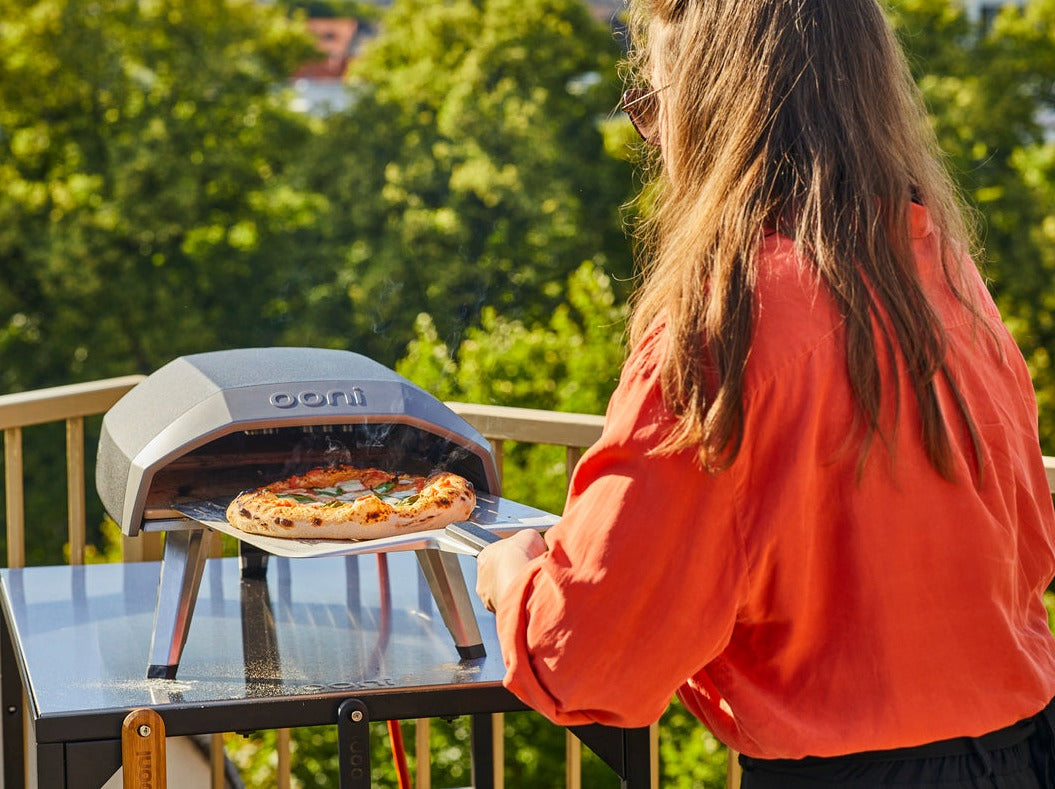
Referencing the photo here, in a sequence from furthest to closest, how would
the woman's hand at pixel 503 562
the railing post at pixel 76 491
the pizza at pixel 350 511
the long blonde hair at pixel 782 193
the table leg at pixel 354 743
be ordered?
1. the railing post at pixel 76 491
2. the pizza at pixel 350 511
3. the table leg at pixel 354 743
4. the woman's hand at pixel 503 562
5. the long blonde hair at pixel 782 193

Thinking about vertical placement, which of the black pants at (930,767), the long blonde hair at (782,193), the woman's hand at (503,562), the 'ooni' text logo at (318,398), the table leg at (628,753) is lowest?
the table leg at (628,753)

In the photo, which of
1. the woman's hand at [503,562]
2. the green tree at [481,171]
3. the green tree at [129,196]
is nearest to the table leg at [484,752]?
the woman's hand at [503,562]

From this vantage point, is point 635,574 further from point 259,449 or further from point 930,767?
point 259,449

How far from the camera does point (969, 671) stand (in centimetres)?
113

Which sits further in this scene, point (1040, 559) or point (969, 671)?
point (1040, 559)

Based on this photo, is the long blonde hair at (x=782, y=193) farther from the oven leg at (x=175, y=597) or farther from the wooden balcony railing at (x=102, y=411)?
the wooden balcony railing at (x=102, y=411)

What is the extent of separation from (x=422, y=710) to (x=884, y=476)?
37.5 inches

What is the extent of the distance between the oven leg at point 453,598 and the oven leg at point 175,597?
0.34 m

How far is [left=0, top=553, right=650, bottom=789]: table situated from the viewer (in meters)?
1.76

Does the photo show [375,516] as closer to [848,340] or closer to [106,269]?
[848,340]

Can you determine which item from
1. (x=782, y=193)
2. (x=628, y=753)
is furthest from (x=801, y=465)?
(x=628, y=753)

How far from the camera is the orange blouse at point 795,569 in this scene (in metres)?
1.07

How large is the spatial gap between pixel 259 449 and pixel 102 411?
83cm

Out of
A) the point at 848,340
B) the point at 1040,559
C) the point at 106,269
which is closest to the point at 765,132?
the point at 848,340
